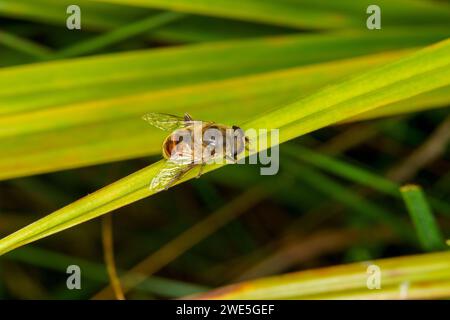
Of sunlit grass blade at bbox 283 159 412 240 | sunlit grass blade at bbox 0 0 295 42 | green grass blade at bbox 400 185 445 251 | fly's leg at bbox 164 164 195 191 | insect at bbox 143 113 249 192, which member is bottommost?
green grass blade at bbox 400 185 445 251

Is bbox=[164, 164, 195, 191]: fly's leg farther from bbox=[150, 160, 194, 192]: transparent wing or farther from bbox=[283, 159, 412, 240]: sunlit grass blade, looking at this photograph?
bbox=[283, 159, 412, 240]: sunlit grass blade

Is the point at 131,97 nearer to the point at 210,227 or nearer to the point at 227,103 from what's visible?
the point at 227,103

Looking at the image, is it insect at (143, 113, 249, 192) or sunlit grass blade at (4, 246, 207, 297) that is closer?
insect at (143, 113, 249, 192)

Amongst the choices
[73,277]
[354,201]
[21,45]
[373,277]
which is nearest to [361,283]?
[373,277]

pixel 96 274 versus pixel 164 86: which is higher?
pixel 164 86

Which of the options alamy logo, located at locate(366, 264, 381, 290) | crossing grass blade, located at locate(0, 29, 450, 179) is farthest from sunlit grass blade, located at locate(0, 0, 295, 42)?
alamy logo, located at locate(366, 264, 381, 290)

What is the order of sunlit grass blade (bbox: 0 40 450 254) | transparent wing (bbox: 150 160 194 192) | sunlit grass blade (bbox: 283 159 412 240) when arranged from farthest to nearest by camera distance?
sunlit grass blade (bbox: 283 159 412 240) → transparent wing (bbox: 150 160 194 192) → sunlit grass blade (bbox: 0 40 450 254)

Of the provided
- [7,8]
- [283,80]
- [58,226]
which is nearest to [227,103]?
[283,80]


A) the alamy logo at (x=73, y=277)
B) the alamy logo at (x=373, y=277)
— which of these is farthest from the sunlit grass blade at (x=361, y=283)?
the alamy logo at (x=73, y=277)
